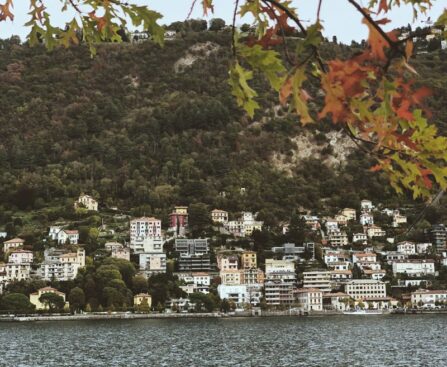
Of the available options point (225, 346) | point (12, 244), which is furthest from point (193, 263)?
point (225, 346)

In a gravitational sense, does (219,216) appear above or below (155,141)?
below

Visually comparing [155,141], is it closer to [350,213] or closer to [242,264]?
[350,213]

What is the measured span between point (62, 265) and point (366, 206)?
45.5 m

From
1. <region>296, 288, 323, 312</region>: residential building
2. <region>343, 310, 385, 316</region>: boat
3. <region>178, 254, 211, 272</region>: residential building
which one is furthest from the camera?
<region>178, 254, 211, 272</region>: residential building

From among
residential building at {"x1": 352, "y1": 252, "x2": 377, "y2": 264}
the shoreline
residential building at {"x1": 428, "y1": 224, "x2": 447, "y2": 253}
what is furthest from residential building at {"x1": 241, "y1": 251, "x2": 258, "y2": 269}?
residential building at {"x1": 428, "y1": 224, "x2": 447, "y2": 253}

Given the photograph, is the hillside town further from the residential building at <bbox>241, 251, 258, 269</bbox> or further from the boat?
the boat

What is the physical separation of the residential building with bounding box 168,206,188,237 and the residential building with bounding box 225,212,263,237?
17.1 feet

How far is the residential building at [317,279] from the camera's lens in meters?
75.2

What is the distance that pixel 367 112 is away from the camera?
1532mm

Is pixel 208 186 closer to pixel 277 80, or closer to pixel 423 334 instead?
pixel 423 334

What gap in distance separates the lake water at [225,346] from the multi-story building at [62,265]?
51.6 feet

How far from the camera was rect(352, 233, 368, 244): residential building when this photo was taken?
290ft

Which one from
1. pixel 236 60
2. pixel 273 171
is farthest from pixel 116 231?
pixel 236 60

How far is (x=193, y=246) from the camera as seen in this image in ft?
255
